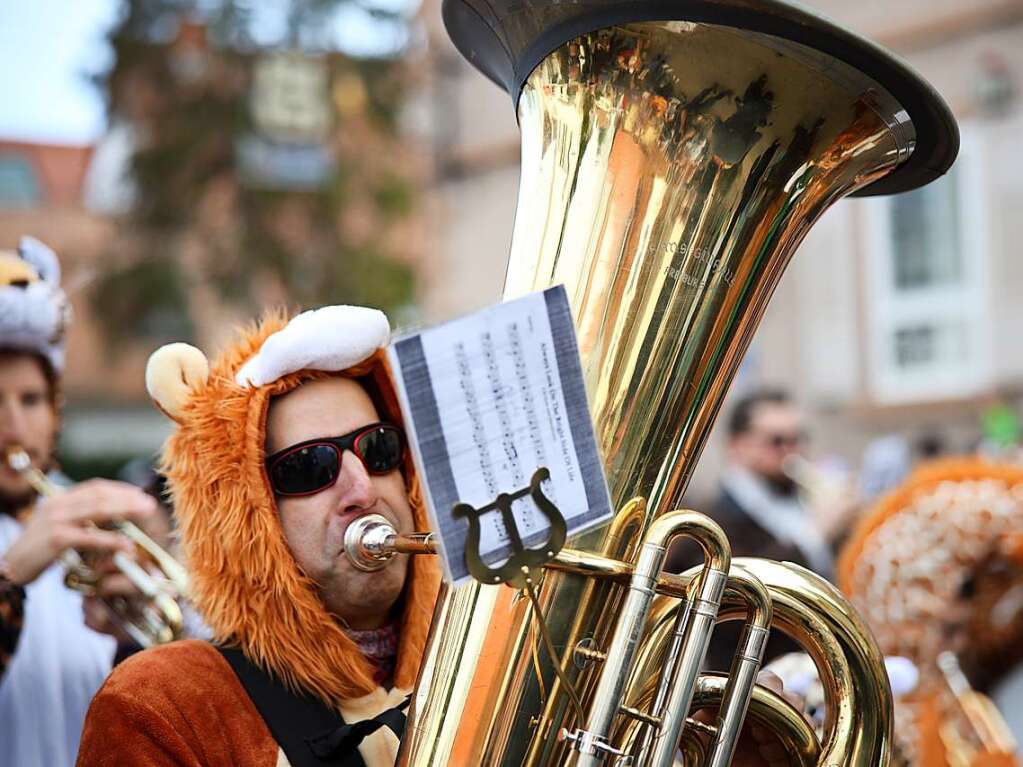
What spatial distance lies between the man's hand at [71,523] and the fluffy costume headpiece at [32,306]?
19.6 inches

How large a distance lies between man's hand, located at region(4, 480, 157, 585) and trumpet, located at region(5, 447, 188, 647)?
0.19 meters

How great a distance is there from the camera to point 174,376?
215 centimetres

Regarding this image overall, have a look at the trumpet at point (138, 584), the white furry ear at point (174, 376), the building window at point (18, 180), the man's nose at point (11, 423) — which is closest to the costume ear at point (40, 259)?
the man's nose at point (11, 423)

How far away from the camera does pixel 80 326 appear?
73.8 feet

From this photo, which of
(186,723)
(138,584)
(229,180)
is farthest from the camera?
(229,180)

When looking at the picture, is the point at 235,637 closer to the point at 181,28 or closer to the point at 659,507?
the point at 659,507

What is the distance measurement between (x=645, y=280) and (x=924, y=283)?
38.3 feet

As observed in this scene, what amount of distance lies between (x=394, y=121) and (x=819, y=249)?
7.18m

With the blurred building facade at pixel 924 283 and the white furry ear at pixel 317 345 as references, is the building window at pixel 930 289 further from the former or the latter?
the white furry ear at pixel 317 345

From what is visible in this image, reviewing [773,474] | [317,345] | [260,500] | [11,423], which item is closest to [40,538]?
[11,423]

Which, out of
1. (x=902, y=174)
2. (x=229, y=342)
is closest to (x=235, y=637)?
(x=229, y=342)

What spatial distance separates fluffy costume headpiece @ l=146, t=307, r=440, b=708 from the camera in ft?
6.61

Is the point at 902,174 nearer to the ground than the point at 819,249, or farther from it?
nearer to the ground

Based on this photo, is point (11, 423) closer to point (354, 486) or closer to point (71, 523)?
point (71, 523)
